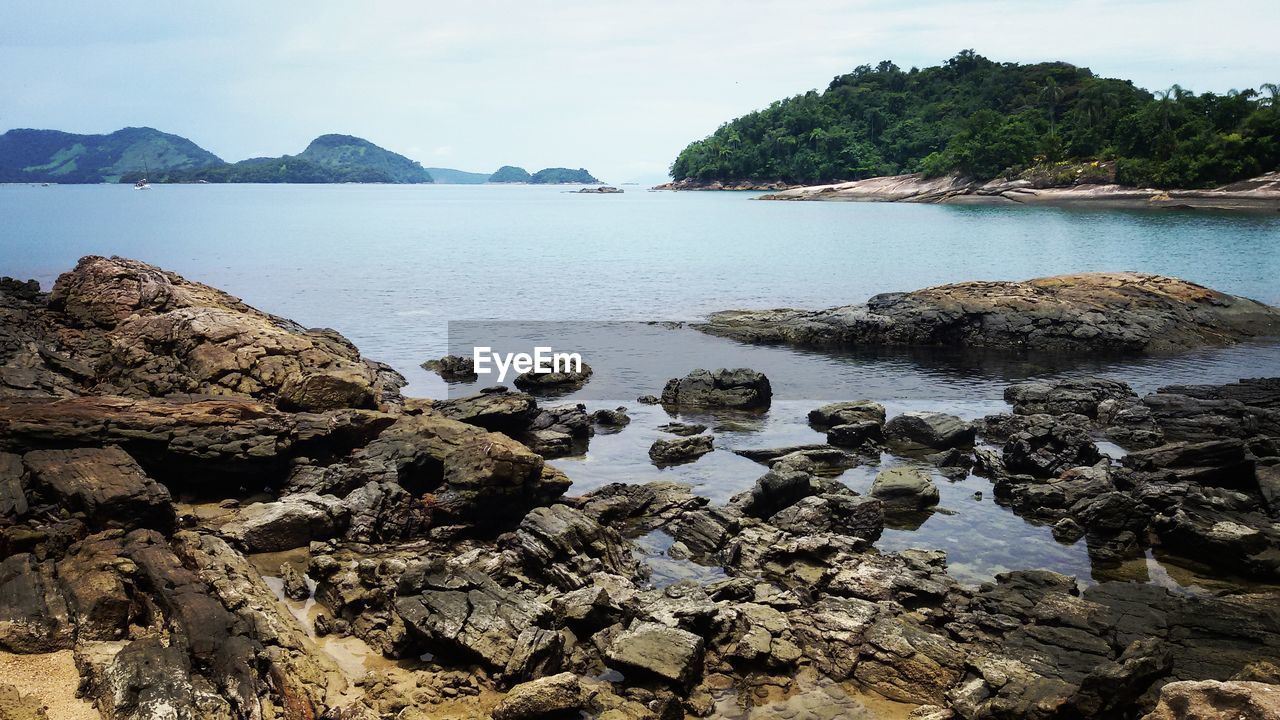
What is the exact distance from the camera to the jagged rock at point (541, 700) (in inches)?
365

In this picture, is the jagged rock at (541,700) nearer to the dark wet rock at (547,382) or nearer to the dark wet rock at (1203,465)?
the dark wet rock at (1203,465)

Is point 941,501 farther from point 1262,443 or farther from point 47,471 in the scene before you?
point 47,471

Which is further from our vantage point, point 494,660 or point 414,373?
point 414,373

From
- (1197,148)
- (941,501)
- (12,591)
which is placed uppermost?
(1197,148)

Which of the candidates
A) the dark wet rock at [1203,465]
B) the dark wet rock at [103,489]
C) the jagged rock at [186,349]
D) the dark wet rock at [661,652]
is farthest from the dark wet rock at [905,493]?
the dark wet rock at [103,489]

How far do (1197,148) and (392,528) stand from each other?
123 meters

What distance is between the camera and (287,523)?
45.1 feet

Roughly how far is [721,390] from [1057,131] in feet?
450

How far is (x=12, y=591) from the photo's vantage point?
9.87 metres

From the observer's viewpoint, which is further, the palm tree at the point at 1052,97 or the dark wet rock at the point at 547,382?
the palm tree at the point at 1052,97

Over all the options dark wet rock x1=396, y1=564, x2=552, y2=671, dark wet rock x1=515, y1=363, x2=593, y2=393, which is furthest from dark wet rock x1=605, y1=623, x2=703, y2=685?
dark wet rock x1=515, y1=363, x2=593, y2=393

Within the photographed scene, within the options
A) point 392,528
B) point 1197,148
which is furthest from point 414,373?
point 1197,148

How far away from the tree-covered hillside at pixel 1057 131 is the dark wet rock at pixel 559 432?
370 feet

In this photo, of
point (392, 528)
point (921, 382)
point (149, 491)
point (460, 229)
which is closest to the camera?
point (149, 491)
